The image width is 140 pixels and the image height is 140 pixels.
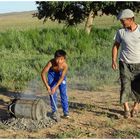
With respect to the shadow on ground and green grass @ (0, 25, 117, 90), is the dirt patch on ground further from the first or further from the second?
green grass @ (0, 25, 117, 90)

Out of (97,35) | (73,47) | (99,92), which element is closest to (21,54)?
(73,47)

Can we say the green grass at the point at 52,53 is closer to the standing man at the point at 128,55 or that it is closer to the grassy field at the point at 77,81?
the grassy field at the point at 77,81

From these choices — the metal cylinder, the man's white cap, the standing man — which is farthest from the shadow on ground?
the man's white cap

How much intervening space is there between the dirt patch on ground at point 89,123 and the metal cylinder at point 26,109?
0.32 metres

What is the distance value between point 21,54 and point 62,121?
35.6 ft

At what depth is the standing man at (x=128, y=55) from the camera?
7566mm

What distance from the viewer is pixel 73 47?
777 inches

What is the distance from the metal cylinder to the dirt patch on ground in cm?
32

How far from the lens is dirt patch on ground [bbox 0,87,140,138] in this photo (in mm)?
7035

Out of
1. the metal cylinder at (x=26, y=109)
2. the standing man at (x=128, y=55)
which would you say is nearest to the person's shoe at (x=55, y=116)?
the metal cylinder at (x=26, y=109)

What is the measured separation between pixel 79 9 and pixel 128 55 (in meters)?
19.5

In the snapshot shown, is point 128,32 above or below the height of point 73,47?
above

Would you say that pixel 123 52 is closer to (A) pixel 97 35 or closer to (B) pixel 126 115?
(B) pixel 126 115

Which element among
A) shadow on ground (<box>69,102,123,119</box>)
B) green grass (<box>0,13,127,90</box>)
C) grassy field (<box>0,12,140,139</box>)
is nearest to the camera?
grassy field (<box>0,12,140,139</box>)
